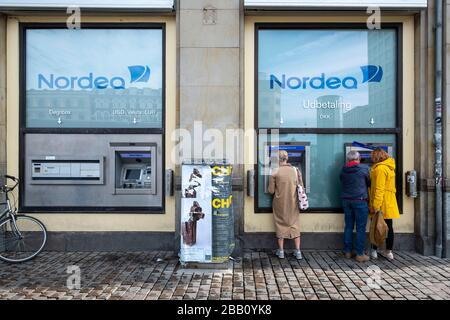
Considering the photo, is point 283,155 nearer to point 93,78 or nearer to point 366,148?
point 366,148

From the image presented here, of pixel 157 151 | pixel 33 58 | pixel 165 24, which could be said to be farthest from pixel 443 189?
pixel 33 58

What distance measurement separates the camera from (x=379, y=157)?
17.3 feet

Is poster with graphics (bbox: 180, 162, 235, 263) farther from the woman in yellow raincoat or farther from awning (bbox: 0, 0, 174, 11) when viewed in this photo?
awning (bbox: 0, 0, 174, 11)

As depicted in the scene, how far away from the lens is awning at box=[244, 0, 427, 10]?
5355mm

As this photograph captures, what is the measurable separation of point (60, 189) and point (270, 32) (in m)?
4.55

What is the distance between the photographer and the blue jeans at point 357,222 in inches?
205

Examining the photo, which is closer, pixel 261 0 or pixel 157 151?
pixel 261 0

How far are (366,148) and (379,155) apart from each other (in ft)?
1.63

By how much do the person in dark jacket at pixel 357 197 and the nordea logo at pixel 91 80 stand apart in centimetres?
373

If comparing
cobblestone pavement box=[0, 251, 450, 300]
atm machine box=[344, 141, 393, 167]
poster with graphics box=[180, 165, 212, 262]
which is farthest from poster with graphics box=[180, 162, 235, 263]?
atm machine box=[344, 141, 393, 167]

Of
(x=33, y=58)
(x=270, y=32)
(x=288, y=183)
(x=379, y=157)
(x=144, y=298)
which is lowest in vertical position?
(x=144, y=298)

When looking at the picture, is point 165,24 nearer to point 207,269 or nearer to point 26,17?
point 26,17

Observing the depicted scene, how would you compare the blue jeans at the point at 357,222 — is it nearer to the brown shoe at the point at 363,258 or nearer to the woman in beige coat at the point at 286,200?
the brown shoe at the point at 363,258

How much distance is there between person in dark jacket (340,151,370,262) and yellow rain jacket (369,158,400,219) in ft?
0.38
